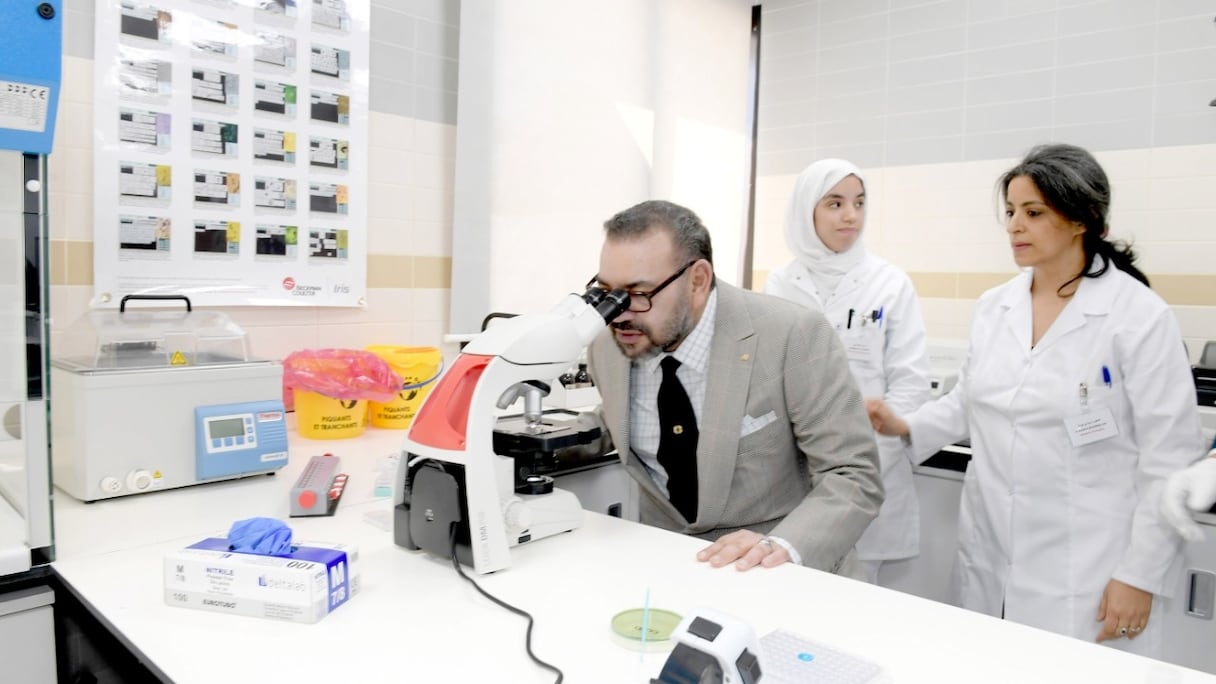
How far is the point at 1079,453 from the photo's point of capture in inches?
71.5

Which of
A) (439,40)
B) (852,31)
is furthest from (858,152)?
(439,40)

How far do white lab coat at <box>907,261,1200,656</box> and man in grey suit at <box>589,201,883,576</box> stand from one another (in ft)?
1.77

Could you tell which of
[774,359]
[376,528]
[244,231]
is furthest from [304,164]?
[774,359]

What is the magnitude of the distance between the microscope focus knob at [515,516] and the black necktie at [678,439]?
0.43 metres

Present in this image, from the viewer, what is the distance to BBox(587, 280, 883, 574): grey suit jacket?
158cm

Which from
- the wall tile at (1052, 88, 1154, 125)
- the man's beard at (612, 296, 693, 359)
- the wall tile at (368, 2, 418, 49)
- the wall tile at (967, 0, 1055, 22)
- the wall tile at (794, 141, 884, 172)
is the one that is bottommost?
the man's beard at (612, 296, 693, 359)

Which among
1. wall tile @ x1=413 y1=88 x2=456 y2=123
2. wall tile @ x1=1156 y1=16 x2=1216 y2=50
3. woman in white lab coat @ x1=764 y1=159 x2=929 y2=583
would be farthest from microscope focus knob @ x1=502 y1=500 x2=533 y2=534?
wall tile @ x1=1156 y1=16 x2=1216 y2=50

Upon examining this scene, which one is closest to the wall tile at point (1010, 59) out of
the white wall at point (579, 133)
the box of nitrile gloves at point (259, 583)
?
the white wall at point (579, 133)

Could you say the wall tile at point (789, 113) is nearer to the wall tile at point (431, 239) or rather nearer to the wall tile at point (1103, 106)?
the wall tile at point (1103, 106)

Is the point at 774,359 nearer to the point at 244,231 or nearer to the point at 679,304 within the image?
the point at 679,304

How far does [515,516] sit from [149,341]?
1238 mm

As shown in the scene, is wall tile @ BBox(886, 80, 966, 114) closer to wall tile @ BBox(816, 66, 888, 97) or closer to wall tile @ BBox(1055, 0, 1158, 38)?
wall tile @ BBox(816, 66, 888, 97)

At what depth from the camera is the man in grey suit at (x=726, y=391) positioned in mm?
1582

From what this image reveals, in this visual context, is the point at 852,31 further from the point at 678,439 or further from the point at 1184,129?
the point at 678,439
